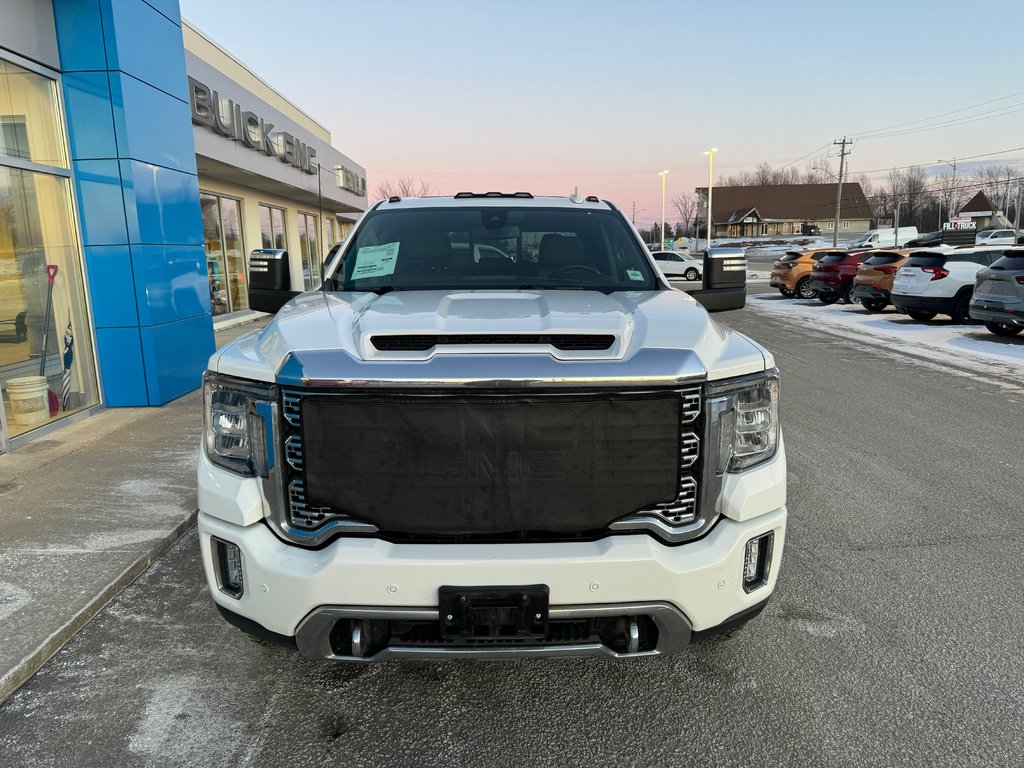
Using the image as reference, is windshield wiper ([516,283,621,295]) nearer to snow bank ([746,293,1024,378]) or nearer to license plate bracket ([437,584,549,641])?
license plate bracket ([437,584,549,641])

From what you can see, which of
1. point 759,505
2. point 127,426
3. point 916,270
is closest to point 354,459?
point 759,505

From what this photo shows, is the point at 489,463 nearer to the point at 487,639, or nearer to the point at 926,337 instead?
the point at 487,639

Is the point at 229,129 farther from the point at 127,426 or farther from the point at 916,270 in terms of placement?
the point at 916,270

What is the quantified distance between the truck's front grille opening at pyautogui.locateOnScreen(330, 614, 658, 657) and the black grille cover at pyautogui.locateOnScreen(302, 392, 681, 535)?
301mm

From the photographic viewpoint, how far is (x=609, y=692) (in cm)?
273

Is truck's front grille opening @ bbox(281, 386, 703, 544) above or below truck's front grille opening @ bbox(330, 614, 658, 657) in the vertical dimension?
above

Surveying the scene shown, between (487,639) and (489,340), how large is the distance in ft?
3.06

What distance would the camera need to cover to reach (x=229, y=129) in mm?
14242

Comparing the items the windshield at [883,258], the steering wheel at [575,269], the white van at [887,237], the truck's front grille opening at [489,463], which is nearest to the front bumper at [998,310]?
the windshield at [883,258]

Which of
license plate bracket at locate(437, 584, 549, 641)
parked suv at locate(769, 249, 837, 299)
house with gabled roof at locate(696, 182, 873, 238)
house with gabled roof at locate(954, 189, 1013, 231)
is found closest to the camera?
license plate bracket at locate(437, 584, 549, 641)

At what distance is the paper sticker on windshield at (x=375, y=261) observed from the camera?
143 inches

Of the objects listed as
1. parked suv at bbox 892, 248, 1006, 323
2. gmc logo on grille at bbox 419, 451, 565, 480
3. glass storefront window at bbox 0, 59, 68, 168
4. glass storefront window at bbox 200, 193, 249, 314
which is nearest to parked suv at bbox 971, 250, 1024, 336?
parked suv at bbox 892, 248, 1006, 323

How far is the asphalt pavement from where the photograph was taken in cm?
241

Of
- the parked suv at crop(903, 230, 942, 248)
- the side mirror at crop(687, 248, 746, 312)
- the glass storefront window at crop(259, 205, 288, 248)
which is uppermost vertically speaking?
the glass storefront window at crop(259, 205, 288, 248)
